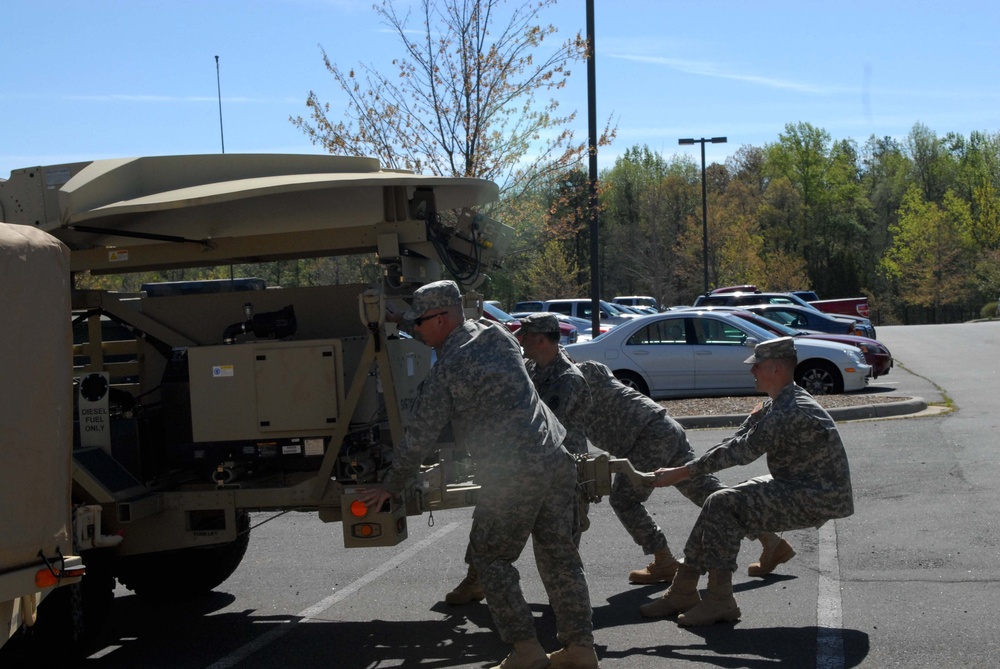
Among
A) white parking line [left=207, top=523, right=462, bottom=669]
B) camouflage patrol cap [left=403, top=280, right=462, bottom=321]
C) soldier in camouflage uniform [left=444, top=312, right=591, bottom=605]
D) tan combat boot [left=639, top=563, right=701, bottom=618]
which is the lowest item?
white parking line [left=207, top=523, right=462, bottom=669]

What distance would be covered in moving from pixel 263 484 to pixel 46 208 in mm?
1903

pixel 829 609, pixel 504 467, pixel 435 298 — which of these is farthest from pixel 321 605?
pixel 829 609

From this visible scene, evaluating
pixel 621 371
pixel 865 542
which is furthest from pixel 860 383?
pixel 865 542

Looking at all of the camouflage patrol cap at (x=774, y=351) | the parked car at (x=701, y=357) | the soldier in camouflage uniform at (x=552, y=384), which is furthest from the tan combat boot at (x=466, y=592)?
the parked car at (x=701, y=357)

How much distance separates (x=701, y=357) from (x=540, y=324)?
33.3 feet

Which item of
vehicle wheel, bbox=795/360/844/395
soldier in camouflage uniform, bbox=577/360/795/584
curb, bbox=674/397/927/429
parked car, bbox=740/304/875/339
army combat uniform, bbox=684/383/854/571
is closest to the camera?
army combat uniform, bbox=684/383/854/571

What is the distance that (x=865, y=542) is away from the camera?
738 centimetres

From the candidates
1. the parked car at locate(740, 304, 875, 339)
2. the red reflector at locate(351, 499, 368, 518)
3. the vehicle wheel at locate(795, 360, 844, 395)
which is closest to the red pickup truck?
Answer: the parked car at locate(740, 304, 875, 339)

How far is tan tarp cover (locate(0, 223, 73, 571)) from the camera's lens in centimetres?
397

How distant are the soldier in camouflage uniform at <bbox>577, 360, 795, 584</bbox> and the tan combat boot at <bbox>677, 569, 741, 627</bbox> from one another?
0.85 meters

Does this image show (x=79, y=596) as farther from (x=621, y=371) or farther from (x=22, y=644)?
(x=621, y=371)

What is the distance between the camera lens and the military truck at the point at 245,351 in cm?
546

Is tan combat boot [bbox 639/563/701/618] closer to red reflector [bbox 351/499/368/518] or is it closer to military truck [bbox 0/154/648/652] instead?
military truck [bbox 0/154/648/652]

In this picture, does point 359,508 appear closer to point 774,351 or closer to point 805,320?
point 774,351
